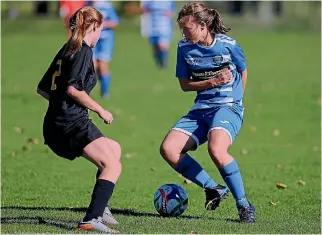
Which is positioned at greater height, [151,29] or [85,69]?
[85,69]

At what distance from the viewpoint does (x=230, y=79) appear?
7.82m

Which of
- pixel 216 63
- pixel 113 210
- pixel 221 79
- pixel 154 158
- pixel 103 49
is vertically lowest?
pixel 154 158

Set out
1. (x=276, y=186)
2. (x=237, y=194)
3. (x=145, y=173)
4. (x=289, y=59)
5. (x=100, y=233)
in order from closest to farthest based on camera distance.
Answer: (x=100, y=233) → (x=237, y=194) → (x=276, y=186) → (x=145, y=173) → (x=289, y=59)

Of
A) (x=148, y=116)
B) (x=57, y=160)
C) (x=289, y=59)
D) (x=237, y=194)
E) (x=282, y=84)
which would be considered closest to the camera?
(x=237, y=194)

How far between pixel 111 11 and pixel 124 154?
6.13 meters

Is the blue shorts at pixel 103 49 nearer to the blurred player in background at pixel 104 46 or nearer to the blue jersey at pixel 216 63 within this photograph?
the blurred player in background at pixel 104 46

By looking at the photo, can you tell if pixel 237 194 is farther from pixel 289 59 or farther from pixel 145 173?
pixel 289 59

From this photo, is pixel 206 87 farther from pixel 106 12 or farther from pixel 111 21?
pixel 106 12

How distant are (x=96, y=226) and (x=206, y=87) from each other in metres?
1.67

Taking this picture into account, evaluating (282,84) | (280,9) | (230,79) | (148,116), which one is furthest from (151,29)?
(280,9)

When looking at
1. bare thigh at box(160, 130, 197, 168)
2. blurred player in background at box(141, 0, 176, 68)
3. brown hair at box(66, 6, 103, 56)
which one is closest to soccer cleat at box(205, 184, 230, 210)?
bare thigh at box(160, 130, 197, 168)

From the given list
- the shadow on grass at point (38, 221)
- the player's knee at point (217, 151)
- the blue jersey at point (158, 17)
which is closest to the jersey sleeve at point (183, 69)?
the player's knee at point (217, 151)

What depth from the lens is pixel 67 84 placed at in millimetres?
6922

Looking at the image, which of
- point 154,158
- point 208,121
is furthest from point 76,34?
point 154,158
